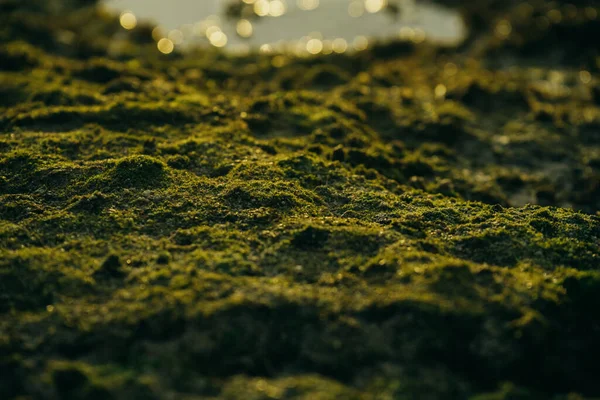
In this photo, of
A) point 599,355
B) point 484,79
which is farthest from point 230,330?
point 484,79

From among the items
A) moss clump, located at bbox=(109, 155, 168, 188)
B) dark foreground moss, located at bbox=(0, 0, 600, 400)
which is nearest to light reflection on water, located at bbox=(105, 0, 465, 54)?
dark foreground moss, located at bbox=(0, 0, 600, 400)

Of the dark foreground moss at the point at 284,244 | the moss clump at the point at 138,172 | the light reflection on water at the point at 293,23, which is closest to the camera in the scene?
the dark foreground moss at the point at 284,244

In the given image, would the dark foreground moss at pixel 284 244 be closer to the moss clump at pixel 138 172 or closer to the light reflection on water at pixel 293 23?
the moss clump at pixel 138 172

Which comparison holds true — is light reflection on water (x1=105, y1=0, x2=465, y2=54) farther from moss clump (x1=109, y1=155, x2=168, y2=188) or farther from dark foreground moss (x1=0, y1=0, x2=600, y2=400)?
moss clump (x1=109, y1=155, x2=168, y2=188)

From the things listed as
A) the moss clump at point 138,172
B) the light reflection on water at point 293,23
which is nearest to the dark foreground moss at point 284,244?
the moss clump at point 138,172

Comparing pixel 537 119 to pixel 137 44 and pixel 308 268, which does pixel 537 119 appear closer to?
pixel 308 268

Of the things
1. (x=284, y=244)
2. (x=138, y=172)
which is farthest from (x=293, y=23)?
(x=284, y=244)
